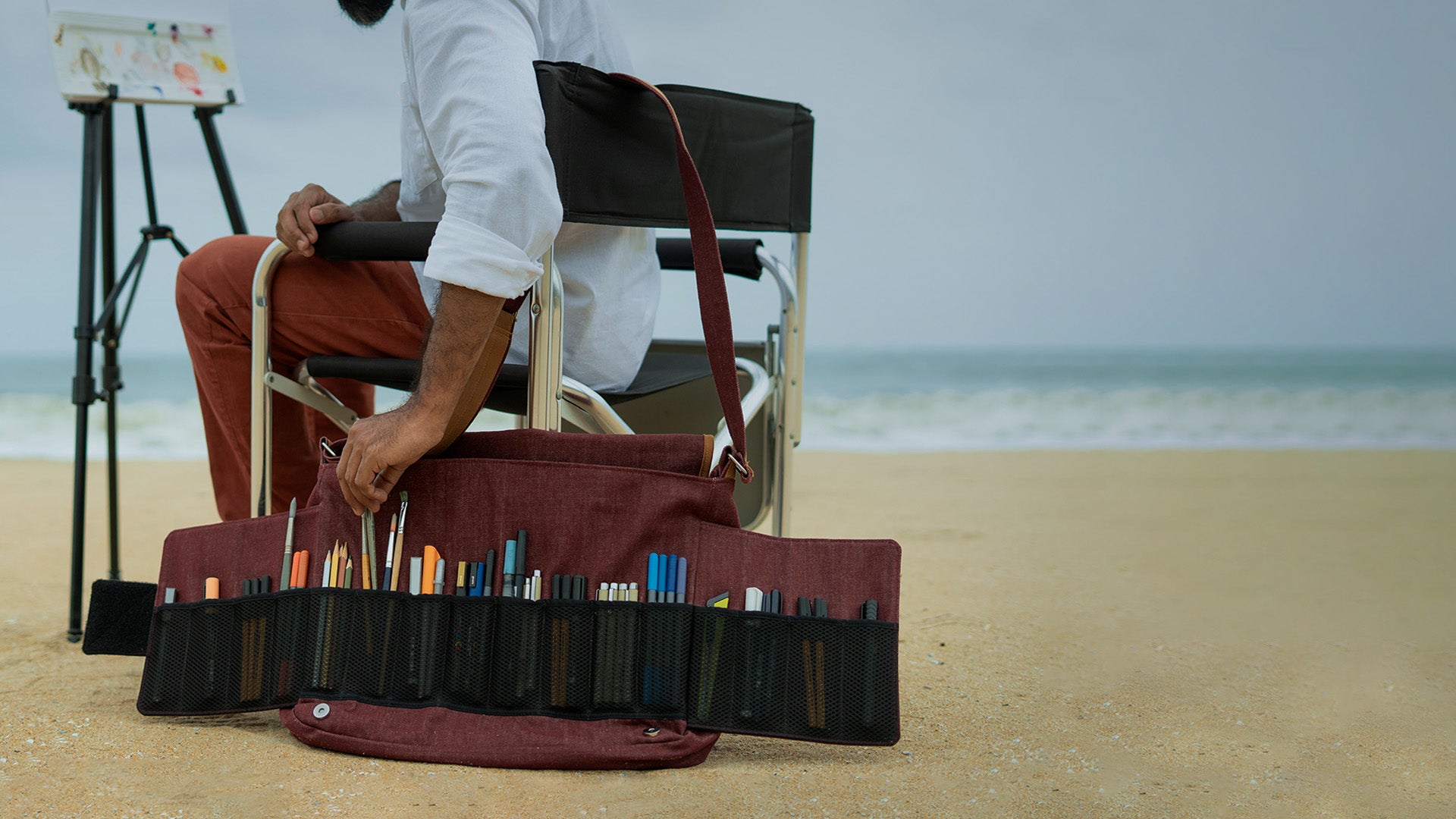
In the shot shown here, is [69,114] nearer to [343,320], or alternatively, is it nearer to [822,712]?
[343,320]

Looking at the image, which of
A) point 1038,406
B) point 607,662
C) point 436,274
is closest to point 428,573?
point 607,662

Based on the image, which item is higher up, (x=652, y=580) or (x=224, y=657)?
(x=652, y=580)

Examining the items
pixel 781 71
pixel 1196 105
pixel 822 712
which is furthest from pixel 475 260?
pixel 1196 105

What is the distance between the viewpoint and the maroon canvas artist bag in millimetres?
990

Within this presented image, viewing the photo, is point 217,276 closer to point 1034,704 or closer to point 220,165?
point 220,165

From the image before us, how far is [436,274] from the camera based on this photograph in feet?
3.14

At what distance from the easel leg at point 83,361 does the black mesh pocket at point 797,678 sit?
46.2 inches

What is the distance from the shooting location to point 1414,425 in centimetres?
772

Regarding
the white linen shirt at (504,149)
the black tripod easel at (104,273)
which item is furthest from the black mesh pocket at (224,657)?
the black tripod easel at (104,273)

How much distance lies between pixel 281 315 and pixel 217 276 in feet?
0.43

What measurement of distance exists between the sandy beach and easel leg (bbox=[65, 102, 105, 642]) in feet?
0.31

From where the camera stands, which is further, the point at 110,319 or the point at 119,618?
the point at 110,319

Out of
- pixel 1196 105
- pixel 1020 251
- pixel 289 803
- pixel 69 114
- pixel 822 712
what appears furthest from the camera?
pixel 1020 251

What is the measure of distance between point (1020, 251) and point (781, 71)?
3.33m
